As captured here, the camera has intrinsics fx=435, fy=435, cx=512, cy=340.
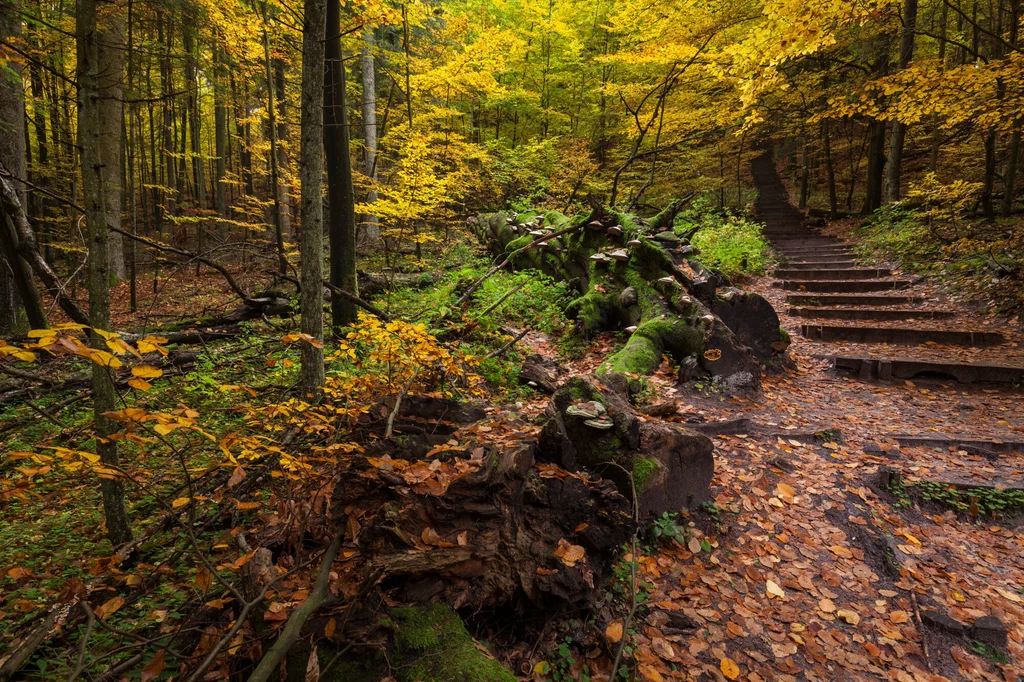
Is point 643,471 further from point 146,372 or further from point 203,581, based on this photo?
point 146,372

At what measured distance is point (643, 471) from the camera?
369 centimetres

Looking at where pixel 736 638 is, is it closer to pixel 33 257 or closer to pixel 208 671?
pixel 208 671

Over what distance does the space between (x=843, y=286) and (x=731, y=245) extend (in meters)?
3.18

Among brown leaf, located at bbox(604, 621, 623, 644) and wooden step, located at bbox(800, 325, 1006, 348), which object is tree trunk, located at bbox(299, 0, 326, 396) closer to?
brown leaf, located at bbox(604, 621, 623, 644)

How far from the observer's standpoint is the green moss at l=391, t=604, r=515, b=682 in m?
1.97

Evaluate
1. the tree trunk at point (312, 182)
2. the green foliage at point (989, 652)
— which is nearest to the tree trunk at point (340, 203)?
the tree trunk at point (312, 182)

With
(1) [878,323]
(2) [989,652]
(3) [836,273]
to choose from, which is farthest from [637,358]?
(3) [836,273]

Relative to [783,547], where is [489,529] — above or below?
above

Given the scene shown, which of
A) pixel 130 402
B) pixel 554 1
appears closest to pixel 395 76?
pixel 554 1

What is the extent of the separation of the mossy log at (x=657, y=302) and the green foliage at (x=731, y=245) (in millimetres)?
3037

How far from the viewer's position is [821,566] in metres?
3.66

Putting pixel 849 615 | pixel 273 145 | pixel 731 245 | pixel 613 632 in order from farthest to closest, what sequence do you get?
pixel 731 245 → pixel 273 145 → pixel 849 615 → pixel 613 632

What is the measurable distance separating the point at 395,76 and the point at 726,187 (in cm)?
1500

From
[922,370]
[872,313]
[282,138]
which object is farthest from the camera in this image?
[282,138]
